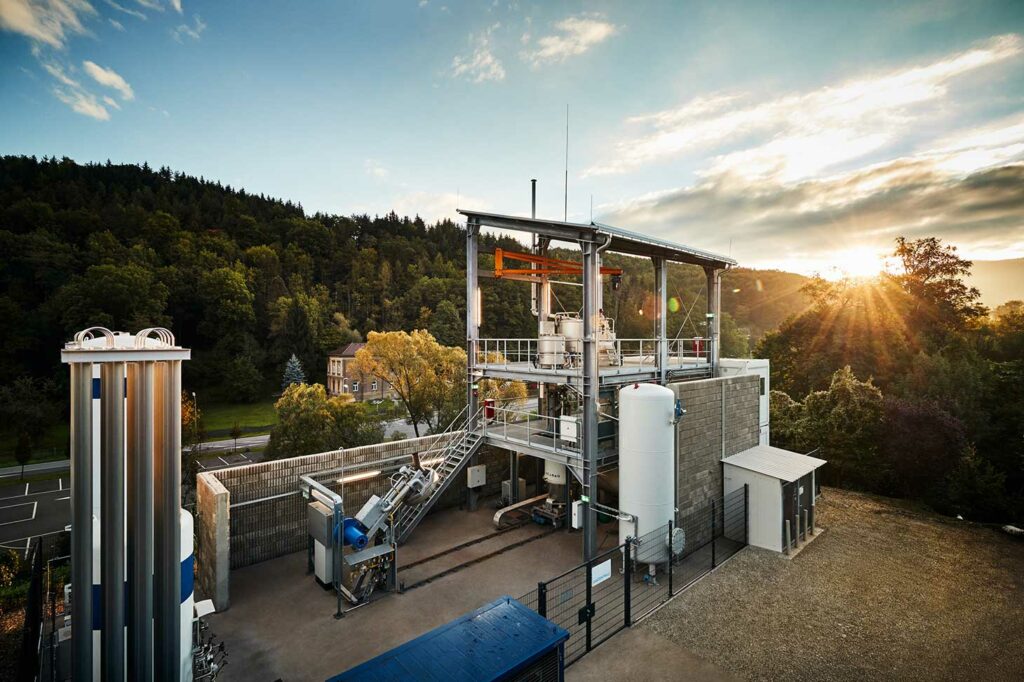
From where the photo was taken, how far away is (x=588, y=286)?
37.0 ft

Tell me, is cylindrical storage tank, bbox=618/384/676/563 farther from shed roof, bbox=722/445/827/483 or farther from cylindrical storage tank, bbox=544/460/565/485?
shed roof, bbox=722/445/827/483

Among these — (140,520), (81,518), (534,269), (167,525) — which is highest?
(534,269)

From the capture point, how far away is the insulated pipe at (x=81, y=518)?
4.34 meters

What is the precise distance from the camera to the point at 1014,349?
26969 mm

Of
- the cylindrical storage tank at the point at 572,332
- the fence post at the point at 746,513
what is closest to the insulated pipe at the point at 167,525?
the cylindrical storage tank at the point at 572,332

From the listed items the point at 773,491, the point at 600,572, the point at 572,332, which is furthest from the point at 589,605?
the point at 572,332

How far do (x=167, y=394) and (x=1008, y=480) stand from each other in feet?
96.3

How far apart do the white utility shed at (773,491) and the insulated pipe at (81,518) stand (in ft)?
42.8

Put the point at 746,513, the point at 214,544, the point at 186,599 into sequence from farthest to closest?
the point at 746,513 → the point at 214,544 → the point at 186,599

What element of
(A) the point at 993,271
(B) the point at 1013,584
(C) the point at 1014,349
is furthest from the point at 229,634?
(A) the point at 993,271

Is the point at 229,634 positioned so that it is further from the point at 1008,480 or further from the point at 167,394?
the point at 1008,480

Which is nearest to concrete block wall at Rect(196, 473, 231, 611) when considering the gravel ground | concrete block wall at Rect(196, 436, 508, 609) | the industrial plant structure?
concrete block wall at Rect(196, 436, 508, 609)

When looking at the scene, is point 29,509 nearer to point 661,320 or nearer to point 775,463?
point 661,320

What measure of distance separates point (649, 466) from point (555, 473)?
368cm
